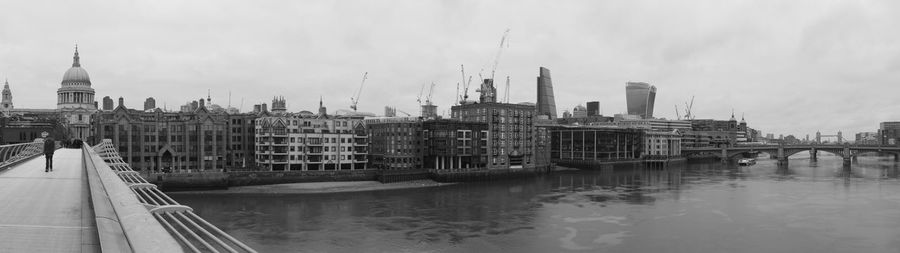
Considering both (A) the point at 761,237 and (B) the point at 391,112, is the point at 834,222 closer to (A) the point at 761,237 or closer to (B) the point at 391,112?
(A) the point at 761,237

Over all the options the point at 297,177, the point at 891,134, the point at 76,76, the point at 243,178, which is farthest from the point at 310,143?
the point at 891,134

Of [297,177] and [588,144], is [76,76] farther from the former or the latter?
[588,144]

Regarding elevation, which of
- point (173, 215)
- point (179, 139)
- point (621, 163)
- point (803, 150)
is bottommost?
point (621, 163)

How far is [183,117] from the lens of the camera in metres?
68.1

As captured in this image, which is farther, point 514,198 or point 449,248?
point 514,198

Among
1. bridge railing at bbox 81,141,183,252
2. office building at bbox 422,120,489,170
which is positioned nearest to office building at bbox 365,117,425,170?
office building at bbox 422,120,489,170

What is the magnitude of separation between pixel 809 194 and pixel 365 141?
4857 centimetres

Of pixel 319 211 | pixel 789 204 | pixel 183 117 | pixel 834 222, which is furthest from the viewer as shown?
pixel 183 117

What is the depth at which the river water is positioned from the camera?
29953 mm

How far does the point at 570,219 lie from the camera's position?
1517 inches

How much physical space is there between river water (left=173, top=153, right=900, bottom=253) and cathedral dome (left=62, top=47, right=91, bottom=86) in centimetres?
9322

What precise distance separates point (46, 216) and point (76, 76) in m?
139

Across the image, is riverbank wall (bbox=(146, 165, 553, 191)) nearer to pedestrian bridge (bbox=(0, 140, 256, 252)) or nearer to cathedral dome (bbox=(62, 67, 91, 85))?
pedestrian bridge (bbox=(0, 140, 256, 252))

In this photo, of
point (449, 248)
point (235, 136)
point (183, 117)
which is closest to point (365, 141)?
point (235, 136)
